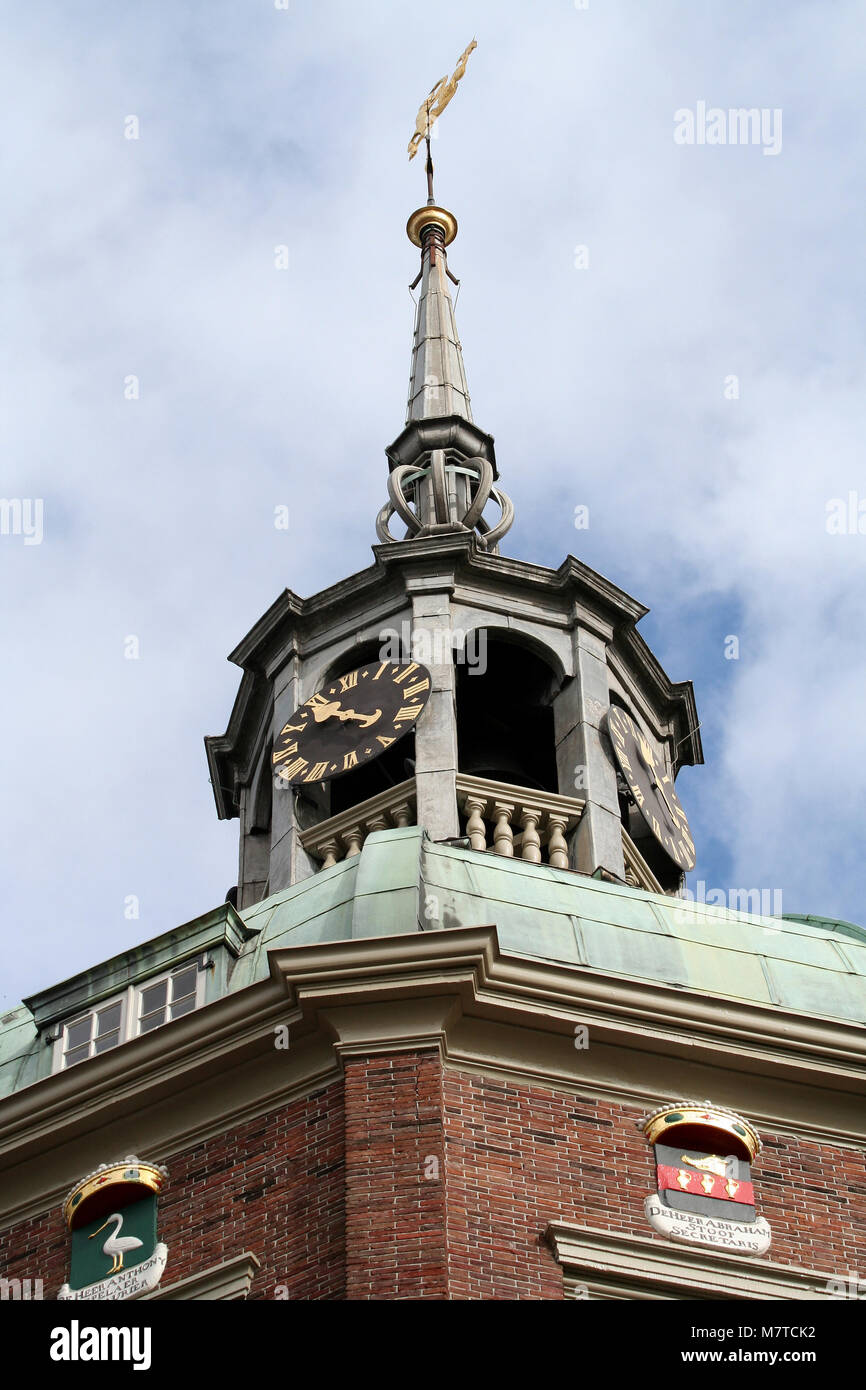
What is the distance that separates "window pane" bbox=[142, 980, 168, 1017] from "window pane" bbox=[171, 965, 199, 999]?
0.10 meters

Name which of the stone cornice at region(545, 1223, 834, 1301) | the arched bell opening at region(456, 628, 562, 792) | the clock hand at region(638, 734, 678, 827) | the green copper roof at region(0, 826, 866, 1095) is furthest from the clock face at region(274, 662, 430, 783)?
the stone cornice at region(545, 1223, 834, 1301)

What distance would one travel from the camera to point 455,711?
2819 centimetres

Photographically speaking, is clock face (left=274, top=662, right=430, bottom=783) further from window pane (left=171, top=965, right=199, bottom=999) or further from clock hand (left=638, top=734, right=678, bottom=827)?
window pane (left=171, top=965, right=199, bottom=999)

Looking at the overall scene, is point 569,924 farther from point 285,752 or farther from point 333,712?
point 333,712

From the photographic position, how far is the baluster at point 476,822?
25.2 metres

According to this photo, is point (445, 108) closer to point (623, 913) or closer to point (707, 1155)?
point (623, 913)

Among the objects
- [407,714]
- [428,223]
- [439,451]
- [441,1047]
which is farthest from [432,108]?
A: [441,1047]

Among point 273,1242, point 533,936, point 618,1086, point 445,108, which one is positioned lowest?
point 273,1242

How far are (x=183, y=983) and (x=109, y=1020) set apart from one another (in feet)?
2.34

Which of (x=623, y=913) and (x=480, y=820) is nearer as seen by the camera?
(x=623, y=913)

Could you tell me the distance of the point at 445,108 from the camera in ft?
127

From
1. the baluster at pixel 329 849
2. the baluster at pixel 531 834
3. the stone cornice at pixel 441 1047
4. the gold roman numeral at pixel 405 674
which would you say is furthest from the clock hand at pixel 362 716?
the stone cornice at pixel 441 1047
